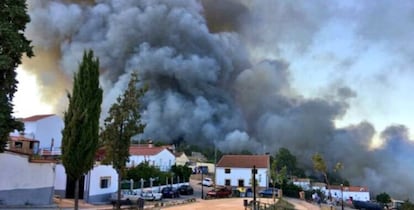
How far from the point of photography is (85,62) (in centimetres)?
1877

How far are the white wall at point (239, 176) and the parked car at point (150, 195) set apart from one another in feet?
94.0

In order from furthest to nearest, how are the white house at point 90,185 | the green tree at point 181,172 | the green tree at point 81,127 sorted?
the green tree at point 181,172
the white house at point 90,185
the green tree at point 81,127

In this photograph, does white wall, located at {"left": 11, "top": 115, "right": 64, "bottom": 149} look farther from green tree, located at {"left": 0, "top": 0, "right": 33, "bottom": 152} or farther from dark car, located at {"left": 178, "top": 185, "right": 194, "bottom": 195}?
green tree, located at {"left": 0, "top": 0, "right": 33, "bottom": 152}

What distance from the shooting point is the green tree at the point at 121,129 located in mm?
22062

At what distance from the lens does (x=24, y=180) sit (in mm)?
28172

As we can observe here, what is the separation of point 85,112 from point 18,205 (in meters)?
14.0

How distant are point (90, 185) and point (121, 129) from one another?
14.5 metres

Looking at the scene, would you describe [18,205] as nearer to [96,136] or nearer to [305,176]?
[96,136]

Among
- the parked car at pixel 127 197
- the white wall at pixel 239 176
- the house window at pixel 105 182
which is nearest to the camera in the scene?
the parked car at pixel 127 197

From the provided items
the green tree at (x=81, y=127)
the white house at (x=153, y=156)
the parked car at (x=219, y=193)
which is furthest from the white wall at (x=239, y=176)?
the green tree at (x=81, y=127)

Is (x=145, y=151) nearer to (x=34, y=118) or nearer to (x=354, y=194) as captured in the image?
(x=34, y=118)

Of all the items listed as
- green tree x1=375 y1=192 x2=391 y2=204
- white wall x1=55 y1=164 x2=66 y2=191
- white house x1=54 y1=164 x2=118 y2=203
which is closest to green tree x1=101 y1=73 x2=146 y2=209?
white house x1=54 y1=164 x2=118 y2=203

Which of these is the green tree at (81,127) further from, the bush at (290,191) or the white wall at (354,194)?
the white wall at (354,194)

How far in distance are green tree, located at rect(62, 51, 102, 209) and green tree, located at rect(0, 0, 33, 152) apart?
256 cm
